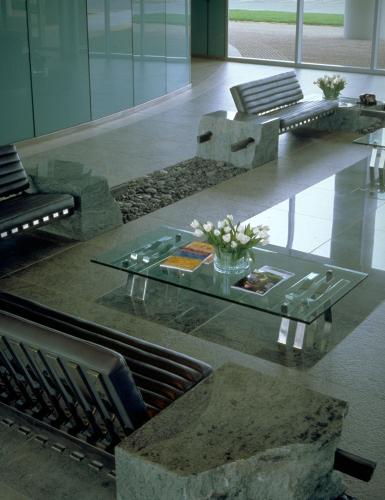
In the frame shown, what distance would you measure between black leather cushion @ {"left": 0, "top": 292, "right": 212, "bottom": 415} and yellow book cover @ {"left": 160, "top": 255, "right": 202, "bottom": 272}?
119cm

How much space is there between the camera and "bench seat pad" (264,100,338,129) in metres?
10.1

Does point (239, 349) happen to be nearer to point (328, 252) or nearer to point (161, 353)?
point (161, 353)

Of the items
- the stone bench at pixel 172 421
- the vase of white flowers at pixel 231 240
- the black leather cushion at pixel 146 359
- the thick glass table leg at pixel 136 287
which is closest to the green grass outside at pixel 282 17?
the thick glass table leg at pixel 136 287

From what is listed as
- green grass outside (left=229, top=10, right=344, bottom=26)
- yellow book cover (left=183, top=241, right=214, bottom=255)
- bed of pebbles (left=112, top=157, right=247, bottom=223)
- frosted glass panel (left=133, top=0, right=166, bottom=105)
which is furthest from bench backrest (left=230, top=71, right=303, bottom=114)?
green grass outside (left=229, top=10, right=344, bottom=26)

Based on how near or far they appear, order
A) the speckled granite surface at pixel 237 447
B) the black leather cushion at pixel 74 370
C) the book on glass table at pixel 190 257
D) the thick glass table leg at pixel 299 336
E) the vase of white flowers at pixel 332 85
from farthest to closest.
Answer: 1. the vase of white flowers at pixel 332 85
2. the book on glass table at pixel 190 257
3. the thick glass table leg at pixel 299 336
4. the black leather cushion at pixel 74 370
5. the speckled granite surface at pixel 237 447

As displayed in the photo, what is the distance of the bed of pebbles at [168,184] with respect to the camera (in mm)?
8328

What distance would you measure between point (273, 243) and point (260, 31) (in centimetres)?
1233

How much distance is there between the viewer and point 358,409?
4668 millimetres

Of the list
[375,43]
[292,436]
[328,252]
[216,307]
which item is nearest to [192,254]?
[216,307]

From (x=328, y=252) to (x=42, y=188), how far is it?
8.62ft

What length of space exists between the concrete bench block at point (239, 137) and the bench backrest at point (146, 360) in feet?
17.1

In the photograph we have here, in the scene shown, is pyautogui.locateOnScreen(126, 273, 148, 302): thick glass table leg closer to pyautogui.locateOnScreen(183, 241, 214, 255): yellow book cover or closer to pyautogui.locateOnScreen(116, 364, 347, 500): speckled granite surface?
pyautogui.locateOnScreen(183, 241, 214, 255): yellow book cover

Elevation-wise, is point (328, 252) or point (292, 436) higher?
point (292, 436)

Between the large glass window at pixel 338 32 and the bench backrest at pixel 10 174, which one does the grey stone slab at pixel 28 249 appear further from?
the large glass window at pixel 338 32
